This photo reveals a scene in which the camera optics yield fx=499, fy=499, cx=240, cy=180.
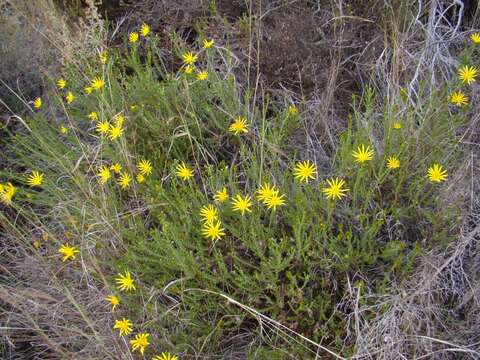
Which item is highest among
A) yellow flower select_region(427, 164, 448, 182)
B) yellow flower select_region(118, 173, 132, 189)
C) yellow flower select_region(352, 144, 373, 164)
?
yellow flower select_region(352, 144, 373, 164)

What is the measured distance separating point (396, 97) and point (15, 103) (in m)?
2.42

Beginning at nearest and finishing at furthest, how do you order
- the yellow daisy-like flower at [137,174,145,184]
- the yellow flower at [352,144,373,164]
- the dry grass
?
the dry grass
the yellow flower at [352,144,373,164]
the yellow daisy-like flower at [137,174,145,184]

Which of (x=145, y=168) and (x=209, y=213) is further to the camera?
(x=145, y=168)

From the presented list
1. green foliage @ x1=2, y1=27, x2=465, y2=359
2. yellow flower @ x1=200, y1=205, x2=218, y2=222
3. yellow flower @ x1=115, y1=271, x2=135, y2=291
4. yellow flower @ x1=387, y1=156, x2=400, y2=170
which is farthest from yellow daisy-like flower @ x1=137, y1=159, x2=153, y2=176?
yellow flower @ x1=387, y1=156, x2=400, y2=170

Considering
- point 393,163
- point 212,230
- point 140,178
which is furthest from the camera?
point 140,178

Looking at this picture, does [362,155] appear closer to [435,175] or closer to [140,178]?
[435,175]

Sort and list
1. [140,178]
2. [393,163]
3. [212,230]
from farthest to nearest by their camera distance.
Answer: [140,178]
[393,163]
[212,230]

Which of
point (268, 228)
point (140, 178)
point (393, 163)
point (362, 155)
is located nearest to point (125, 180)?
point (140, 178)

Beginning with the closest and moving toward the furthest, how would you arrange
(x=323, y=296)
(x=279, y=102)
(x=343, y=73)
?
(x=323, y=296) → (x=279, y=102) → (x=343, y=73)

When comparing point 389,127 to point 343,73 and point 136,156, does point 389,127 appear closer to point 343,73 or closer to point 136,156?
point 343,73

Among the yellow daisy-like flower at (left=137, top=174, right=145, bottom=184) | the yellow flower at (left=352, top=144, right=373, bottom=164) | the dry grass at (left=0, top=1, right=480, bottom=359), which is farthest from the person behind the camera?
the yellow daisy-like flower at (left=137, top=174, right=145, bottom=184)

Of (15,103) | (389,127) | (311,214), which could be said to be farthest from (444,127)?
(15,103)

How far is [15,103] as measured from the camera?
331 cm

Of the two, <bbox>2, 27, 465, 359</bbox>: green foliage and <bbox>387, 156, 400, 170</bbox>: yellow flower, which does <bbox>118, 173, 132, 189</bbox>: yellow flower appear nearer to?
<bbox>2, 27, 465, 359</bbox>: green foliage
